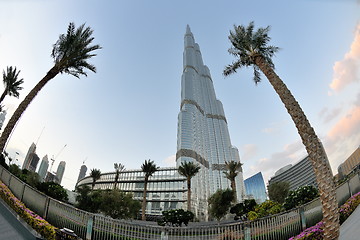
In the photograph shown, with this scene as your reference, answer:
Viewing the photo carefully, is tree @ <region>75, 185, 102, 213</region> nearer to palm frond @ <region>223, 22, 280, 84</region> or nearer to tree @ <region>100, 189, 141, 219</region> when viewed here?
tree @ <region>100, 189, 141, 219</region>

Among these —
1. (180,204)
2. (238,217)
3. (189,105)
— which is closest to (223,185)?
(189,105)

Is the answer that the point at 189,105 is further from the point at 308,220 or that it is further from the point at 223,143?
the point at 308,220

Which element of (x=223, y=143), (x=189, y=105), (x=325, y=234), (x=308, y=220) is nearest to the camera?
(x=325, y=234)

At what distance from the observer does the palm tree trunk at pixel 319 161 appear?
24.2 ft

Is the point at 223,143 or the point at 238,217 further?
the point at 223,143

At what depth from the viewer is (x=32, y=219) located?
9.28 m

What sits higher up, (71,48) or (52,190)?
(71,48)

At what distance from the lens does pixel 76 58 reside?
17.6m

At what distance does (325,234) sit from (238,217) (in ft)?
91.3

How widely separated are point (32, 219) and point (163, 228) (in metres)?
5.57

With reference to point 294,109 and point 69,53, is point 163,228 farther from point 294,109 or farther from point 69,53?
point 69,53

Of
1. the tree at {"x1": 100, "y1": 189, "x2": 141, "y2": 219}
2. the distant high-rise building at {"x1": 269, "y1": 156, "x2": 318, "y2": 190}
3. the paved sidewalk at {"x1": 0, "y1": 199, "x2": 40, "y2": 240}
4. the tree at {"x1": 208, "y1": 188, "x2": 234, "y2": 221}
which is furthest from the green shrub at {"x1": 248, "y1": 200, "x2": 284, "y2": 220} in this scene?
the distant high-rise building at {"x1": 269, "y1": 156, "x2": 318, "y2": 190}

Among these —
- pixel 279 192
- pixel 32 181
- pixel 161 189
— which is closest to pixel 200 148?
pixel 161 189

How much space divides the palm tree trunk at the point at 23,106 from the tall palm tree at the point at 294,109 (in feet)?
42.9
